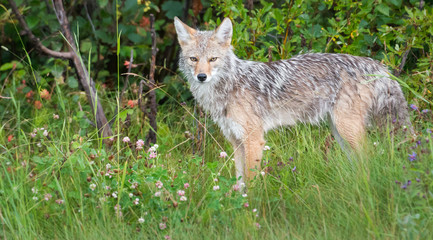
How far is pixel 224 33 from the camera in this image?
5.14 meters

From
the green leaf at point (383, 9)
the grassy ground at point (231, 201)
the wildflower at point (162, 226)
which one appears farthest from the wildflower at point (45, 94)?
the green leaf at point (383, 9)

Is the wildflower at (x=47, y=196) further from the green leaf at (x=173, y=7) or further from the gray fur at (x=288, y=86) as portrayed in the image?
the green leaf at (x=173, y=7)

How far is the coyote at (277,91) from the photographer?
16.6 feet

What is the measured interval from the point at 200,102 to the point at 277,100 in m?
0.78

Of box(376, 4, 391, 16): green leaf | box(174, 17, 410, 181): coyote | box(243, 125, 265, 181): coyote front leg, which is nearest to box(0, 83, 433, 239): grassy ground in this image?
box(243, 125, 265, 181): coyote front leg

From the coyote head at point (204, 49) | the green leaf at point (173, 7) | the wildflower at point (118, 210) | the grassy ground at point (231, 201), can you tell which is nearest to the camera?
the grassy ground at point (231, 201)

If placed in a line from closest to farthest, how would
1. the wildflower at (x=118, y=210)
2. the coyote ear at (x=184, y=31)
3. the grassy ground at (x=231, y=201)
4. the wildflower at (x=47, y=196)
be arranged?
the grassy ground at (x=231, y=201), the wildflower at (x=118, y=210), the wildflower at (x=47, y=196), the coyote ear at (x=184, y=31)

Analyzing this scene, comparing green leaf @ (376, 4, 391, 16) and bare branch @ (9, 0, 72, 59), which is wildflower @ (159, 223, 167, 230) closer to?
bare branch @ (9, 0, 72, 59)

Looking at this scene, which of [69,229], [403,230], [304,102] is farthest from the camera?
[304,102]

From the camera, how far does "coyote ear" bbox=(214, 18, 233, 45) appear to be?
16.7 feet

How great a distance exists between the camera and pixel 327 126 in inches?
223

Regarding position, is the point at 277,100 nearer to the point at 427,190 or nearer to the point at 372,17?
the point at 372,17

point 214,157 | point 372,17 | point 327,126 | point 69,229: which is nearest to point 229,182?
point 69,229

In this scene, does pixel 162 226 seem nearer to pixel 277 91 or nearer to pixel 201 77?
pixel 201 77
